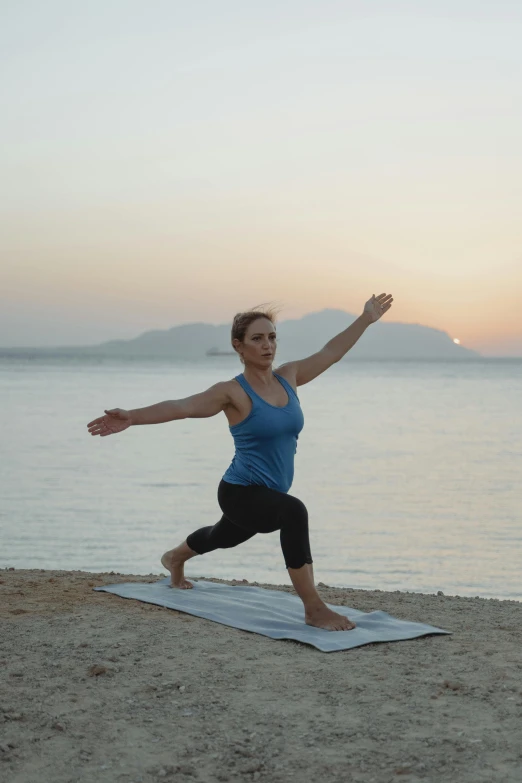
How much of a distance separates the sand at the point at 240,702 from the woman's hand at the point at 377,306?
84.0 inches

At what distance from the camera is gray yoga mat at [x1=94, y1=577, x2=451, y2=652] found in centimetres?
572

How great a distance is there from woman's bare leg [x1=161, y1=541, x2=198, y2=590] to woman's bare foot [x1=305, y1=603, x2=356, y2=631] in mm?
1120

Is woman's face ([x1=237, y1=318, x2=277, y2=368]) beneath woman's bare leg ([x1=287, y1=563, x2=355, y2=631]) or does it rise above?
above

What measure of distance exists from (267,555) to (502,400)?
128 ft

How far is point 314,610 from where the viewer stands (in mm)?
6008

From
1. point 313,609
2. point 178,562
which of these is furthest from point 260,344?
point 178,562

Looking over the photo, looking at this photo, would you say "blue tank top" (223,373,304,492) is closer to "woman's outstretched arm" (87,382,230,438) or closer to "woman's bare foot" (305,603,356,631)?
"woman's outstretched arm" (87,382,230,438)

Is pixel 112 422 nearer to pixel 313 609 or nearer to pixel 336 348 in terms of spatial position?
pixel 313 609

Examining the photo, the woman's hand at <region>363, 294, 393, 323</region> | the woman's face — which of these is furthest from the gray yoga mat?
the woman's hand at <region>363, 294, 393, 323</region>

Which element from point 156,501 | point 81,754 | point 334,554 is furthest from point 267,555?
point 81,754

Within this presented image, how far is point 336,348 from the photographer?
22.0 feet

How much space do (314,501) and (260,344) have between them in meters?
9.27

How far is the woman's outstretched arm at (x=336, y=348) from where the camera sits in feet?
21.6

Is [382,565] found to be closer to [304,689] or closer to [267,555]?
[267,555]
